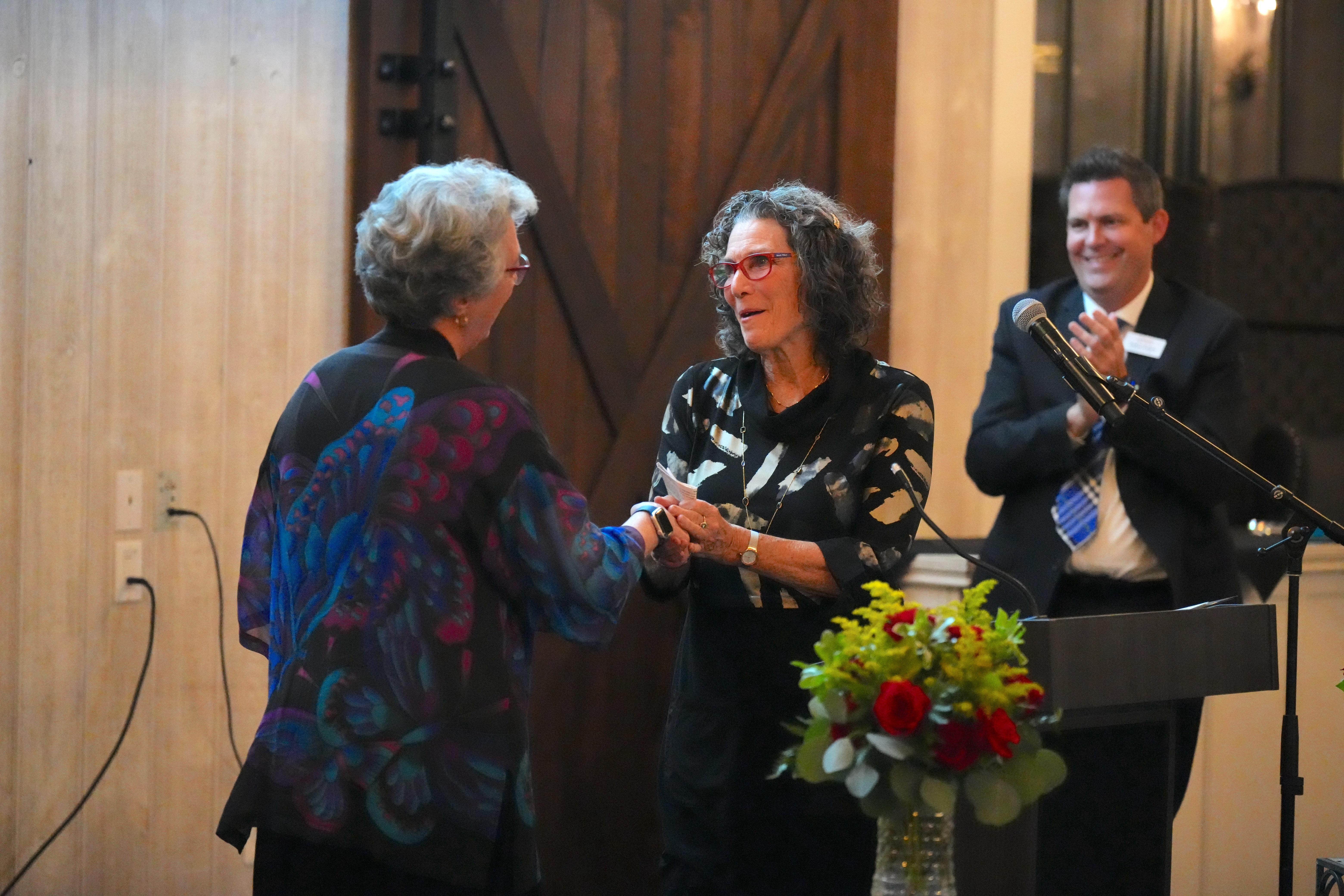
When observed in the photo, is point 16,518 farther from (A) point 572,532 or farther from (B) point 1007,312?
(B) point 1007,312

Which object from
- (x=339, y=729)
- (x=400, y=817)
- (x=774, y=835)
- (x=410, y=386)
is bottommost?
(x=774, y=835)

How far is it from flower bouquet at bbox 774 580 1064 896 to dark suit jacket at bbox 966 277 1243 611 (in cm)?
115

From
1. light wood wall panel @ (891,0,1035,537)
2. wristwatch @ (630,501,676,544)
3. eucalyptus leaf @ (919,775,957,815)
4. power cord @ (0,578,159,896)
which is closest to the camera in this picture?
eucalyptus leaf @ (919,775,957,815)

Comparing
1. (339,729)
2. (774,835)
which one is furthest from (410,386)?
(774,835)

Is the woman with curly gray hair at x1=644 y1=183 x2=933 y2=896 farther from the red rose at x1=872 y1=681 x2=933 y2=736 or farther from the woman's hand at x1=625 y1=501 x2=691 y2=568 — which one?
the red rose at x1=872 y1=681 x2=933 y2=736

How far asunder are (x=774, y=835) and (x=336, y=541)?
2.97 feet

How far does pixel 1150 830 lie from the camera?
2.04 metres

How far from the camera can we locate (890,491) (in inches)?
84.7

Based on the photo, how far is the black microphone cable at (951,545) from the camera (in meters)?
1.68

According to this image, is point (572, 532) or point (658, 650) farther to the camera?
point (658, 650)

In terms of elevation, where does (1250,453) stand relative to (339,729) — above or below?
above

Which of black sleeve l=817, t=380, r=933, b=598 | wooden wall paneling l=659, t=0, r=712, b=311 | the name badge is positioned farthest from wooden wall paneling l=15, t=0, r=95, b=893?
the name badge

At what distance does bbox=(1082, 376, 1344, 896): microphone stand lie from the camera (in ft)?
6.35

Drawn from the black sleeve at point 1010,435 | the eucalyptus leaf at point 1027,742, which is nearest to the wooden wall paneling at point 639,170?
the black sleeve at point 1010,435
